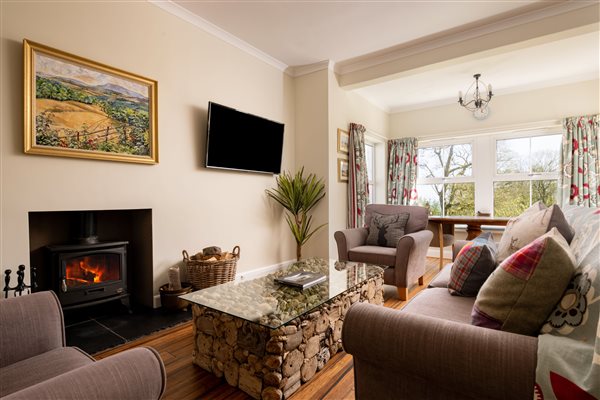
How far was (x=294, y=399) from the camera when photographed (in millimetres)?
1450

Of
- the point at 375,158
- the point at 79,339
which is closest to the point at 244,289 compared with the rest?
the point at 79,339

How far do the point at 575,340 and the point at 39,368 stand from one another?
1635mm

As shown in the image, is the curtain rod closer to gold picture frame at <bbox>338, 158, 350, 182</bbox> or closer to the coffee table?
gold picture frame at <bbox>338, 158, 350, 182</bbox>

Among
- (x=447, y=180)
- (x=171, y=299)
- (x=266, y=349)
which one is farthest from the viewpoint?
(x=447, y=180)

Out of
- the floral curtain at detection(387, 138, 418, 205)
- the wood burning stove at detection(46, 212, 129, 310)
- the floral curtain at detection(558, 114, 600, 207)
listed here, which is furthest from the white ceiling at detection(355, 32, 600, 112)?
the wood burning stove at detection(46, 212, 129, 310)

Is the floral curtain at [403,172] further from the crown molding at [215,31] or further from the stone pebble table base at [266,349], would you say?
the stone pebble table base at [266,349]

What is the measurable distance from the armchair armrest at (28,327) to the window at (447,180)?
17.0 ft

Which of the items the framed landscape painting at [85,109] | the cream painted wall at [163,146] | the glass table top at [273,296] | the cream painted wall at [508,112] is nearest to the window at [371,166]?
the cream painted wall at [508,112]

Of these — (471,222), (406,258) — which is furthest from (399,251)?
(471,222)

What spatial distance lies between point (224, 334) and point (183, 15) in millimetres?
2783

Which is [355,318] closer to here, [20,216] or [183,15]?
[20,216]

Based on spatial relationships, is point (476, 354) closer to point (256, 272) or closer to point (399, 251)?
point (399, 251)

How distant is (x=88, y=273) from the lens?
234cm

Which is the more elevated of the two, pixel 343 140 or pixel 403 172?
pixel 343 140
